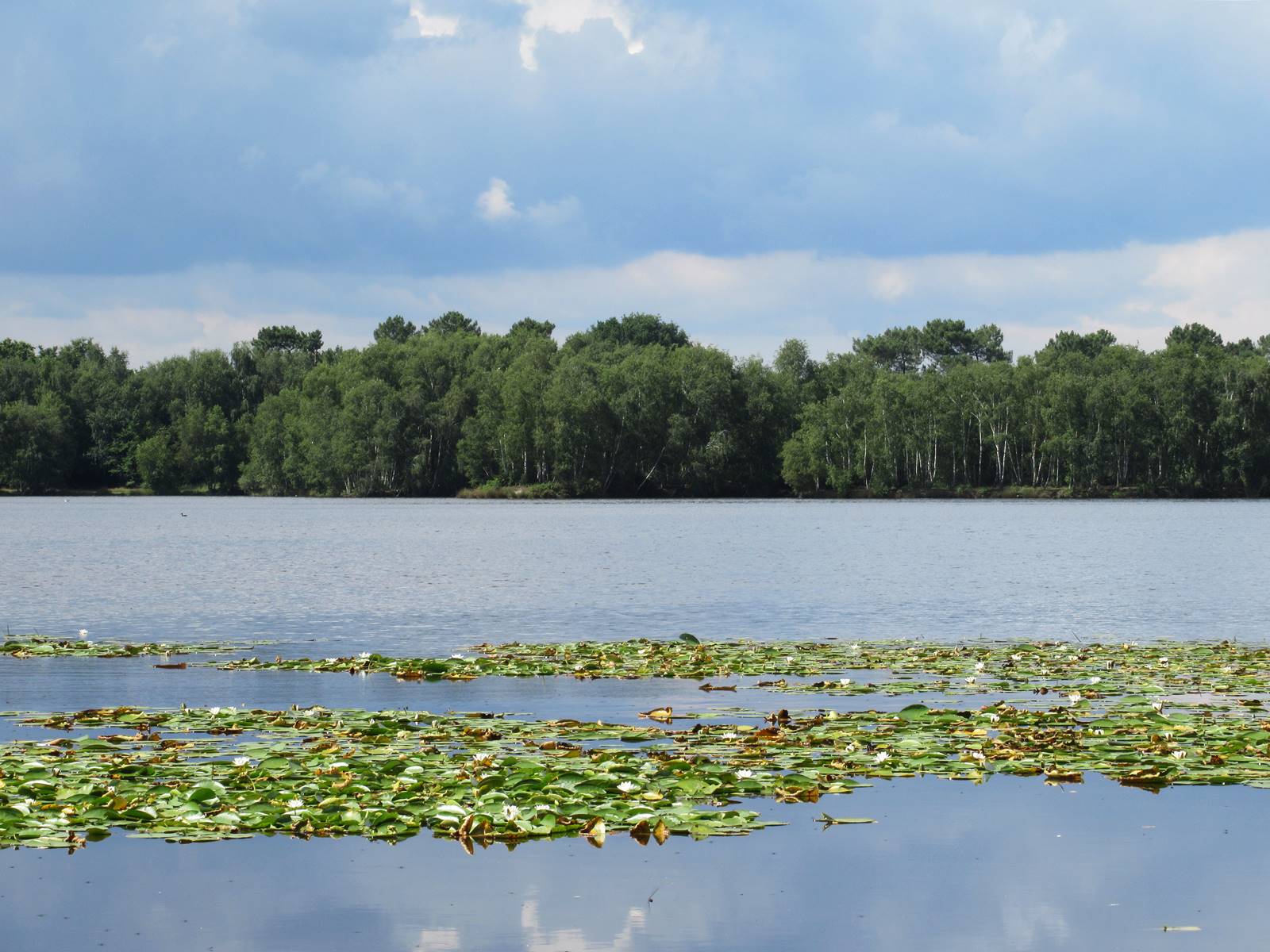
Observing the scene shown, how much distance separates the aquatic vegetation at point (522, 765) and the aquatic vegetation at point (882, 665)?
2196 mm

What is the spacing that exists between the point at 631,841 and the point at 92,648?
1492 cm

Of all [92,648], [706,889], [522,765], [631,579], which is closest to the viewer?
[706,889]

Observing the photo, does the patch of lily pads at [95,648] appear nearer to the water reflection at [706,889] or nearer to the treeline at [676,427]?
the water reflection at [706,889]

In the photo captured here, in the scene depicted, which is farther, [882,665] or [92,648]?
[92,648]

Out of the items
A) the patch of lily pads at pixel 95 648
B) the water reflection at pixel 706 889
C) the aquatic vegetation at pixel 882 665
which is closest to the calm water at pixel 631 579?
the patch of lily pads at pixel 95 648

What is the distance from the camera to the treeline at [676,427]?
441 ft

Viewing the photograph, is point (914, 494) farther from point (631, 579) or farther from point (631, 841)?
point (631, 841)

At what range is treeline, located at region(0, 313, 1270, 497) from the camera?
134375 millimetres

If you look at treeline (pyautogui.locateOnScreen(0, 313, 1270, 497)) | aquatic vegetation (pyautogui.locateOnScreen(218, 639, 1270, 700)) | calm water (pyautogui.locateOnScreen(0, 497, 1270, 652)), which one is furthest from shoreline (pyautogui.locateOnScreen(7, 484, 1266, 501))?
aquatic vegetation (pyautogui.locateOnScreen(218, 639, 1270, 700))

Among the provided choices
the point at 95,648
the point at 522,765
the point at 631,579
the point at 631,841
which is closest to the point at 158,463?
the point at 631,579

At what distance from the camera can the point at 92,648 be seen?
75.9 ft

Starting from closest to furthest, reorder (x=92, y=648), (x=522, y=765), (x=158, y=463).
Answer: (x=522, y=765), (x=92, y=648), (x=158, y=463)

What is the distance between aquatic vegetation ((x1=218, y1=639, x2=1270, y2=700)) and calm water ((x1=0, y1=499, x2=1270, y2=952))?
3.13 feet

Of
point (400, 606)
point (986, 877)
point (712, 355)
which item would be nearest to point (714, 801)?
point (986, 877)
